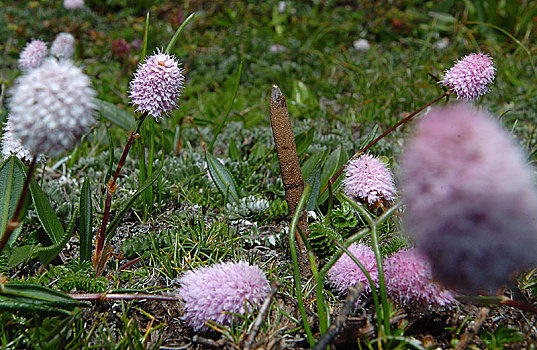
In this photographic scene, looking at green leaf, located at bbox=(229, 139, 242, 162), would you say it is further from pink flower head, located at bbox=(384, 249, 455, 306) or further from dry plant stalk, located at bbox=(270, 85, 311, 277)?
pink flower head, located at bbox=(384, 249, 455, 306)

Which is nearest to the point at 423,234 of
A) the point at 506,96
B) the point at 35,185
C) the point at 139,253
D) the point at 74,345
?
the point at 74,345

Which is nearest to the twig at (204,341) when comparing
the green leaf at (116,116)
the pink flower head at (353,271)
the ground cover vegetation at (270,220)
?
the ground cover vegetation at (270,220)

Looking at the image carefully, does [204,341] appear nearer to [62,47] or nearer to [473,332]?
[473,332]

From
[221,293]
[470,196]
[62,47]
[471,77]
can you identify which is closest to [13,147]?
[221,293]

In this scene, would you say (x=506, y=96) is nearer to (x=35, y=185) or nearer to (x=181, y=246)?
(x=181, y=246)


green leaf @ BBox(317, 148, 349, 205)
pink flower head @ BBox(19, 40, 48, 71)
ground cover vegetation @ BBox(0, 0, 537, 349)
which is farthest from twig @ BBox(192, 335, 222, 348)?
pink flower head @ BBox(19, 40, 48, 71)

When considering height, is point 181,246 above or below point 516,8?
below
